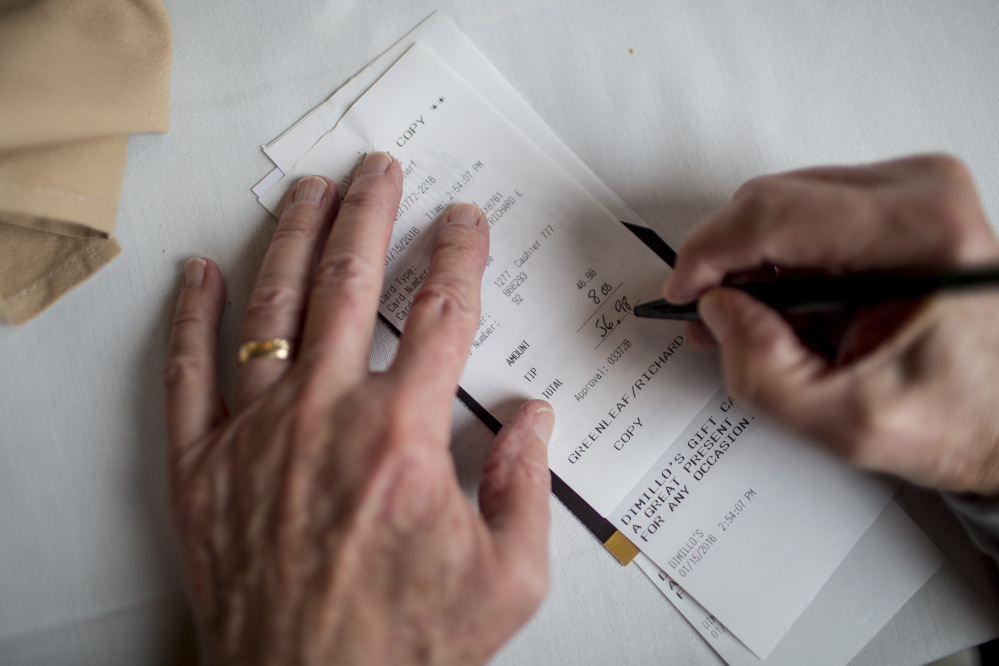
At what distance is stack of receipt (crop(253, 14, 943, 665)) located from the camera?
0.57 m

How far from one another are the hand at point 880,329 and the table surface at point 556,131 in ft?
0.49

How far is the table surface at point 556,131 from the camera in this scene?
1.81ft

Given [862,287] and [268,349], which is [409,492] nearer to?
[268,349]

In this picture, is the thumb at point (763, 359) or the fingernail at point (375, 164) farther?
the fingernail at point (375, 164)

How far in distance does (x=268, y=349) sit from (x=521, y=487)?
0.27 meters

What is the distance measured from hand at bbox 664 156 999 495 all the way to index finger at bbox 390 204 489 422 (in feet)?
0.71

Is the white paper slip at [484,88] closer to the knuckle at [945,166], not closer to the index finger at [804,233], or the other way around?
the index finger at [804,233]

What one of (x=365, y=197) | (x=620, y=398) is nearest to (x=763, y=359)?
(x=620, y=398)

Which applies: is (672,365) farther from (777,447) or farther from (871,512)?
(871,512)

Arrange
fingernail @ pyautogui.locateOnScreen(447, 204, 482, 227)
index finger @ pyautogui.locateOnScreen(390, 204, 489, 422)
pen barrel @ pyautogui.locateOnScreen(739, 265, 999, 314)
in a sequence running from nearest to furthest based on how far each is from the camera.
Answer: pen barrel @ pyautogui.locateOnScreen(739, 265, 999, 314) → index finger @ pyautogui.locateOnScreen(390, 204, 489, 422) → fingernail @ pyautogui.locateOnScreen(447, 204, 482, 227)

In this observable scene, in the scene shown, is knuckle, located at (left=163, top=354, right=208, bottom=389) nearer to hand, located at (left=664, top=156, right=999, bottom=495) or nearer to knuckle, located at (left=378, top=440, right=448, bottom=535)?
knuckle, located at (left=378, top=440, right=448, bottom=535)

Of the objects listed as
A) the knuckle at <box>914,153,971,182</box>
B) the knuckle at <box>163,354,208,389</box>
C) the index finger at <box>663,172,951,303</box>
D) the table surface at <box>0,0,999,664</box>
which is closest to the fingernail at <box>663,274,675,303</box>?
the index finger at <box>663,172,951,303</box>

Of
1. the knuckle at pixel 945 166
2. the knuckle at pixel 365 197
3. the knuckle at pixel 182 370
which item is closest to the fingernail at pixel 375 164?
the knuckle at pixel 365 197

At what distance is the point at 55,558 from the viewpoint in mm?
548
